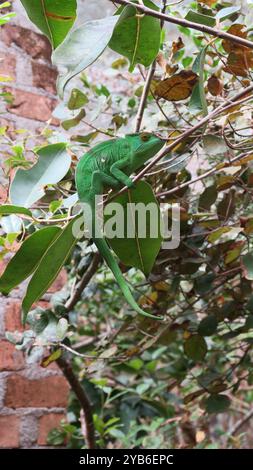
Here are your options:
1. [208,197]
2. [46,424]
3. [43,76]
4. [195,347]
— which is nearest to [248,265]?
[208,197]

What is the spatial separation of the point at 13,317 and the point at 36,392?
0.61ft

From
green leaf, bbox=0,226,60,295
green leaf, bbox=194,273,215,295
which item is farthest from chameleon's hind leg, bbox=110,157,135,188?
green leaf, bbox=194,273,215,295

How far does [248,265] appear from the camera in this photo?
3.36 ft

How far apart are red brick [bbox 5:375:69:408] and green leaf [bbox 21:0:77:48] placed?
834mm

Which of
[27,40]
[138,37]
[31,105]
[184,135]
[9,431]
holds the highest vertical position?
[27,40]

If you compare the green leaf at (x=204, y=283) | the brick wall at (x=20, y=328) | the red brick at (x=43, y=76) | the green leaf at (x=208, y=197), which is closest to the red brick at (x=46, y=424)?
the brick wall at (x=20, y=328)

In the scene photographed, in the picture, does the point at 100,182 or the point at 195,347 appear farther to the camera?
the point at 195,347

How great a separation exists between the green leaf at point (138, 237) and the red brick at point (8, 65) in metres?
0.74

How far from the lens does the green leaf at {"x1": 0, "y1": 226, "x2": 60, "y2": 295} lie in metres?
0.75

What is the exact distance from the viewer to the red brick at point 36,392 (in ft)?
4.31

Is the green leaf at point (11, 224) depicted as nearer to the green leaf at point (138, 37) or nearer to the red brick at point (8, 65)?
the green leaf at point (138, 37)

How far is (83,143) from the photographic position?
47.2 inches

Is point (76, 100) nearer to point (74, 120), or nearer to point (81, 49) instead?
point (74, 120)
